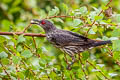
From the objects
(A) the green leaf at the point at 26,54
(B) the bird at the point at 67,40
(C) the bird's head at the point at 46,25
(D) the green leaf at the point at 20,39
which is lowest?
(A) the green leaf at the point at 26,54

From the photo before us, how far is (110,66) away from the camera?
645 centimetres

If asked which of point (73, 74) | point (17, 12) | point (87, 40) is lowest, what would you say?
point (73, 74)

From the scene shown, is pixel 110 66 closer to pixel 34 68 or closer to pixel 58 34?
pixel 58 34

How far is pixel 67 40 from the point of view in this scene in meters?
3.95

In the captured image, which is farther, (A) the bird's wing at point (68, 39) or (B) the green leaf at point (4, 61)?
(A) the bird's wing at point (68, 39)

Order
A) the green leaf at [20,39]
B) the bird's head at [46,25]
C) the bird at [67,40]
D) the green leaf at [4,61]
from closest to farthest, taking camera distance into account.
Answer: the green leaf at [20,39]
the green leaf at [4,61]
the bird at [67,40]
the bird's head at [46,25]

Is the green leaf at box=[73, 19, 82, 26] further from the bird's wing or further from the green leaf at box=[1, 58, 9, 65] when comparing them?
the green leaf at box=[1, 58, 9, 65]

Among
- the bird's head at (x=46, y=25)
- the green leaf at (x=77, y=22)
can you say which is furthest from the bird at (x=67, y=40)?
the green leaf at (x=77, y=22)

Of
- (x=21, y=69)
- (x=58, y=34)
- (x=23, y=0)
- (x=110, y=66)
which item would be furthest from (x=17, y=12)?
(x=21, y=69)

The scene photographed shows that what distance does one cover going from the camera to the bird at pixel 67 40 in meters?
3.77

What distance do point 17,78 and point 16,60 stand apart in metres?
0.30

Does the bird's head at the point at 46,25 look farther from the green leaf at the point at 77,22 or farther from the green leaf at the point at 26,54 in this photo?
the green leaf at the point at 26,54

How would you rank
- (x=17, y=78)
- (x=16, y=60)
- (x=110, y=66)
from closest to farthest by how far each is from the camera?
Result: (x=16, y=60)
(x=17, y=78)
(x=110, y=66)

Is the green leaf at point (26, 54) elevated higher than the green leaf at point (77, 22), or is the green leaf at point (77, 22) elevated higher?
the green leaf at point (77, 22)
